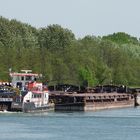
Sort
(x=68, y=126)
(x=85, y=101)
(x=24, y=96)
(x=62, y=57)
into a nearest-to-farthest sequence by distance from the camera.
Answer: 1. (x=68, y=126)
2. (x=24, y=96)
3. (x=85, y=101)
4. (x=62, y=57)

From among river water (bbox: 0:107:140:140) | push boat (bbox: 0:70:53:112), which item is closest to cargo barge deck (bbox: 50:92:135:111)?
push boat (bbox: 0:70:53:112)

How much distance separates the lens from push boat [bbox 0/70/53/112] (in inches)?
4178

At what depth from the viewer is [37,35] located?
186m

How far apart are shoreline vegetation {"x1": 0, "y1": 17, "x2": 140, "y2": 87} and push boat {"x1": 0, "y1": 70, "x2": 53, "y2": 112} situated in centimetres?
3960

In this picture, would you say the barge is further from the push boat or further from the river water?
the river water

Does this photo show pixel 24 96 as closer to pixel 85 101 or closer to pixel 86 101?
pixel 85 101

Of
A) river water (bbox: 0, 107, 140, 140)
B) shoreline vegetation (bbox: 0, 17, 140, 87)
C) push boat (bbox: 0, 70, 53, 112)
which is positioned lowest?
river water (bbox: 0, 107, 140, 140)

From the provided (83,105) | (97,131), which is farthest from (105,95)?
(97,131)

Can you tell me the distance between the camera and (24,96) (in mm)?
107062

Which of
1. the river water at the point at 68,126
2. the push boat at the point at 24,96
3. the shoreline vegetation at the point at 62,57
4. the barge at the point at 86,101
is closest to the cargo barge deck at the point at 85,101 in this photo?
the barge at the point at 86,101

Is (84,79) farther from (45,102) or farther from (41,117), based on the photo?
(41,117)

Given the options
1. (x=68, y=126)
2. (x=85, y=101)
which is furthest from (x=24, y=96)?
(x=85, y=101)

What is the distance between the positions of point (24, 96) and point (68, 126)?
15.2 m

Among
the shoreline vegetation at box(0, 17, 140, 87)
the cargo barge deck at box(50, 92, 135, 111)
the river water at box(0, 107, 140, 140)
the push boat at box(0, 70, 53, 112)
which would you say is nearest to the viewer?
the river water at box(0, 107, 140, 140)
